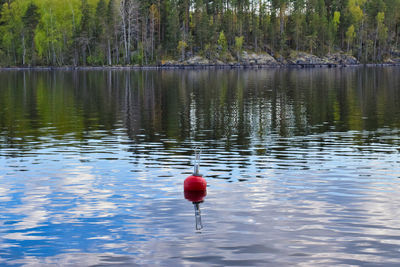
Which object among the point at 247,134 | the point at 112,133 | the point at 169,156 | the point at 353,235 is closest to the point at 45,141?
the point at 112,133

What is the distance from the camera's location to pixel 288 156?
2723cm

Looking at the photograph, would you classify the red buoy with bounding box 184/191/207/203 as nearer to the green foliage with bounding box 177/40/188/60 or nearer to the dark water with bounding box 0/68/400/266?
the dark water with bounding box 0/68/400/266

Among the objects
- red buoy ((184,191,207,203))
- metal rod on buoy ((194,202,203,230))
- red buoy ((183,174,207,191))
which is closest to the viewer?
metal rod on buoy ((194,202,203,230))

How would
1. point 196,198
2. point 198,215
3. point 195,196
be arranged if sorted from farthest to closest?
point 195,196 < point 196,198 < point 198,215

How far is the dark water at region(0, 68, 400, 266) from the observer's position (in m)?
13.9

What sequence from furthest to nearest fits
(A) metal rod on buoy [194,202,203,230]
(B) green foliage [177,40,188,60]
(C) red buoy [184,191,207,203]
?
(B) green foliage [177,40,188,60], (C) red buoy [184,191,207,203], (A) metal rod on buoy [194,202,203,230]

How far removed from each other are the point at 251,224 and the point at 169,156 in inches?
470

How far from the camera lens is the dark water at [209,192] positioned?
13.9 m

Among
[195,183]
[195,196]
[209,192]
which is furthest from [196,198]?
[209,192]

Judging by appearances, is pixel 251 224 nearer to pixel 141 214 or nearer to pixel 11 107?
pixel 141 214

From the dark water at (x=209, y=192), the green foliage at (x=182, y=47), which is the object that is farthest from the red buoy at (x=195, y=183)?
the green foliage at (x=182, y=47)

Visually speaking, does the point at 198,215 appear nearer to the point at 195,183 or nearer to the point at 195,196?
the point at 195,196

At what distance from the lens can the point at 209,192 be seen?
65.0ft

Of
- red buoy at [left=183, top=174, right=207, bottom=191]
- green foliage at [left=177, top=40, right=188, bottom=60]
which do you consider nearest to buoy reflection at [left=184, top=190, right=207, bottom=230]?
red buoy at [left=183, top=174, right=207, bottom=191]
